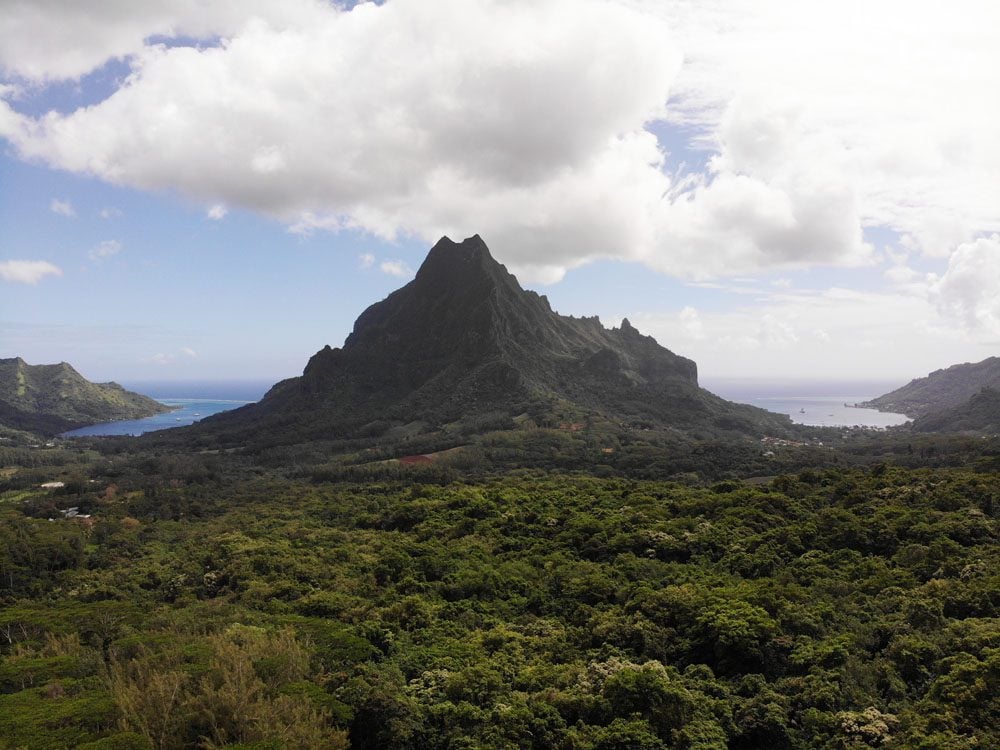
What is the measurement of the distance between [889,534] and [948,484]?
1372cm

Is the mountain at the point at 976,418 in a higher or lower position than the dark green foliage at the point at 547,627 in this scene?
higher

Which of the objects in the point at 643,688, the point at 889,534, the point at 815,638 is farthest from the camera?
the point at 889,534

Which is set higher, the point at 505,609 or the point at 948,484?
the point at 948,484

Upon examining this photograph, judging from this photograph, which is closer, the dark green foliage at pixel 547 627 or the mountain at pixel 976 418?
the dark green foliage at pixel 547 627

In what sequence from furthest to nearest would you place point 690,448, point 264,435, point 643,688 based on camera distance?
point 264,435 → point 690,448 → point 643,688

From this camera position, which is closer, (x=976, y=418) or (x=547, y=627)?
(x=547, y=627)

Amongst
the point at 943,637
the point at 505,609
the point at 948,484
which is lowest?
the point at 505,609

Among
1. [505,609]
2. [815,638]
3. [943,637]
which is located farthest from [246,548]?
[943,637]

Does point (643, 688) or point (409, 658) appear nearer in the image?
point (643, 688)

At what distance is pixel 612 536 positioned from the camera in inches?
1955

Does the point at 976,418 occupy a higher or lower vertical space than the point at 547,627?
higher

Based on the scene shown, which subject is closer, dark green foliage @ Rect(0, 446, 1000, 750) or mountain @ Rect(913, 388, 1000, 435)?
dark green foliage @ Rect(0, 446, 1000, 750)

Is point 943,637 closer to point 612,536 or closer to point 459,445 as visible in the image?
point 612,536

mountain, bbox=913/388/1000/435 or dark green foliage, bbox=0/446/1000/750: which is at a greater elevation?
mountain, bbox=913/388/1000/435
